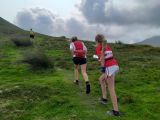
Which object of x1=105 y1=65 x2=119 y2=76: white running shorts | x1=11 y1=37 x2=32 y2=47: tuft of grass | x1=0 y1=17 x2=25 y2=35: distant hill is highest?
x1=0 y1=17 x2=25 y2=35: distant hill

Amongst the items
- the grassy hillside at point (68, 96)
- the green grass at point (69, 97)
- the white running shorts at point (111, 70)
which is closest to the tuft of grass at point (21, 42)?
the grassy hillside at point (68, 96)

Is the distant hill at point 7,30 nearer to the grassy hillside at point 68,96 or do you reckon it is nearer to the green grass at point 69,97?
the grassy hillside at point 68,96

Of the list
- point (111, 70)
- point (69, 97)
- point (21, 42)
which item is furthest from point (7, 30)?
point (111, 70)

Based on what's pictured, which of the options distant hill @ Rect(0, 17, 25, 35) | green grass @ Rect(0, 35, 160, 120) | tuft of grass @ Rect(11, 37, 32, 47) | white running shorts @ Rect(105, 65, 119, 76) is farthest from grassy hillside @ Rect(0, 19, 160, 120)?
distant hill @ Rect(0, 17, 25, 35)

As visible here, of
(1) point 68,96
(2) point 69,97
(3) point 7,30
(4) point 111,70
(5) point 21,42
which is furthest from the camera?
(3) point 7,30

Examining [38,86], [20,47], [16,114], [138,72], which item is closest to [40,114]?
[16,114]

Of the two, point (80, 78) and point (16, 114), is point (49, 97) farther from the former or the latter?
point (80, 78)

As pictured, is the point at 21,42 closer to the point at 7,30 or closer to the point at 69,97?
the point at 69,97

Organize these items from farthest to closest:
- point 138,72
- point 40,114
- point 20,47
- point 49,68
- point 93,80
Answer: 1. point 20,47
2. point 49,68
3. point 138,72
4. point 93,80
5. point 40,114

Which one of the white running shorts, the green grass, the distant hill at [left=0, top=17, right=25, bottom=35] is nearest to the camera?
the white running shorts

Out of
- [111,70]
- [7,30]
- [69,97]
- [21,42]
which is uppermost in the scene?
[7,30]

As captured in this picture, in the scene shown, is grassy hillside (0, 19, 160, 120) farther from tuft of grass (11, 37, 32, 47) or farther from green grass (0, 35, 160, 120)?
tuft of grass (11, 37, 32, 47)

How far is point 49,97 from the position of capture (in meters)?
18.6

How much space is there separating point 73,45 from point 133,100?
442 centimetres
